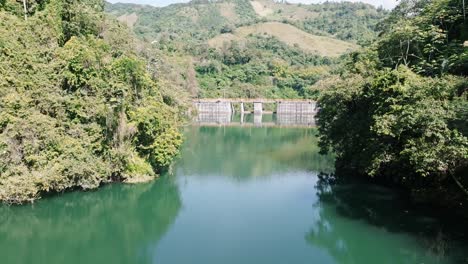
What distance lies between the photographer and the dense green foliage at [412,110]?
18.0 meters

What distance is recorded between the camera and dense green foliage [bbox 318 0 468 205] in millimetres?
17953

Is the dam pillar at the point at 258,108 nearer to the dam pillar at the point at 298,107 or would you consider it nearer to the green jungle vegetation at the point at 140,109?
the dam pillar at the point at 298,107

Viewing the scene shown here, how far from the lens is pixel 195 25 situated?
651 feet

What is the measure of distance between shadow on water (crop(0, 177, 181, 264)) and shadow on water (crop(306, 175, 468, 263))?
807 centimetres

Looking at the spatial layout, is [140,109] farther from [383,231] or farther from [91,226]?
[383,231]

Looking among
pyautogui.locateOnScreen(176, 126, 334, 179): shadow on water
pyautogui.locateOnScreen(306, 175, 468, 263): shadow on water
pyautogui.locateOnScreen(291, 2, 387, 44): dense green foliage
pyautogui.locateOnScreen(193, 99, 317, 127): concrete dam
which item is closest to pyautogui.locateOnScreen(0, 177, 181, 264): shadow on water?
pyautogui.locateOnScreen(306, 175, 468, 263): shadow on water

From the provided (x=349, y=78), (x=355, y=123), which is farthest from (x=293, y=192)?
(x=349, y=78)

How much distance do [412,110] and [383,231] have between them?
5648 mm

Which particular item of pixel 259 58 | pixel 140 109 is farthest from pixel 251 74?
pixel 140 109

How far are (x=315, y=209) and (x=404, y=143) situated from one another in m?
6.75

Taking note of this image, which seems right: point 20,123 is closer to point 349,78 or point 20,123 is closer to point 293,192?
point 293,192

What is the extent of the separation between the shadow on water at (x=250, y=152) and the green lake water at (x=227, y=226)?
3.36 m

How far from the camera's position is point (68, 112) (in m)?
24.8

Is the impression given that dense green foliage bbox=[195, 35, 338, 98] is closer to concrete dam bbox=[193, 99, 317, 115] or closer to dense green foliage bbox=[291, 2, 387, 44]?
concrete dam bbox=[193, 99, 317, 115]
